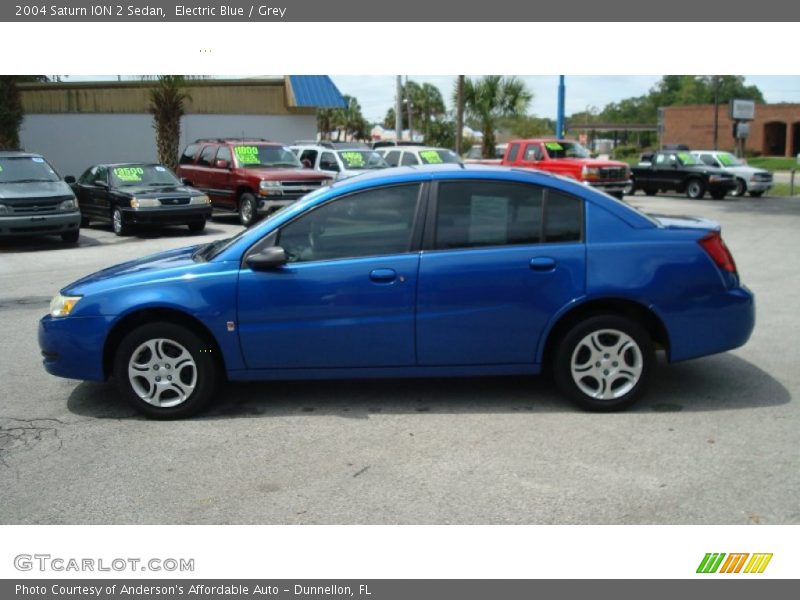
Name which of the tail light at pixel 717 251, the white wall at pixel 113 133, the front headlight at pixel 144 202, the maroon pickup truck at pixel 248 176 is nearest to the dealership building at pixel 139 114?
the white wall at pixel 113 133

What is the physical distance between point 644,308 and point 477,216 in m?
1.27

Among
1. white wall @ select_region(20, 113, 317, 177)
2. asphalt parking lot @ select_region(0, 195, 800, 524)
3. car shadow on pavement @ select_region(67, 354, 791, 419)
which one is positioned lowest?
asphalt parking lot @ select_region(0, 195, 800, 524)

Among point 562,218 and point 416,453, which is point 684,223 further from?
point 416,453

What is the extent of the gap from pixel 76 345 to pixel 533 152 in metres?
19.4

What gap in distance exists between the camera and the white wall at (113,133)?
2912 cm

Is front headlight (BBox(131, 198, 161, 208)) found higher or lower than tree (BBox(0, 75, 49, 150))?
lower

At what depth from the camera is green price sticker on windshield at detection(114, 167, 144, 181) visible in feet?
58.2

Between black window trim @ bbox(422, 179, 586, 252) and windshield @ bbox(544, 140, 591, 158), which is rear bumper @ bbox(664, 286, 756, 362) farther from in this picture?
windshield @ bbox(544, 140, 591, 158)

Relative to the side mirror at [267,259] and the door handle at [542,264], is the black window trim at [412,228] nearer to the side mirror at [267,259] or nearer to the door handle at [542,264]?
the side mirror at [267,259]

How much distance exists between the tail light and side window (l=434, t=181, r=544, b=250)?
44.7 inches

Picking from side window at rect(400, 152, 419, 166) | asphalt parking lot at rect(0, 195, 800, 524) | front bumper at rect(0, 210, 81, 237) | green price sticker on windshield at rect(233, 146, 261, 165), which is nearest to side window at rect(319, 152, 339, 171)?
side window at rect(400, 152, 419, 166)

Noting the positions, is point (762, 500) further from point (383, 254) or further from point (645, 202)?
point (645, 202)

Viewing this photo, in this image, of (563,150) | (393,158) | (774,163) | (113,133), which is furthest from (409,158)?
(774,163)

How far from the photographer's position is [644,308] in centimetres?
549
